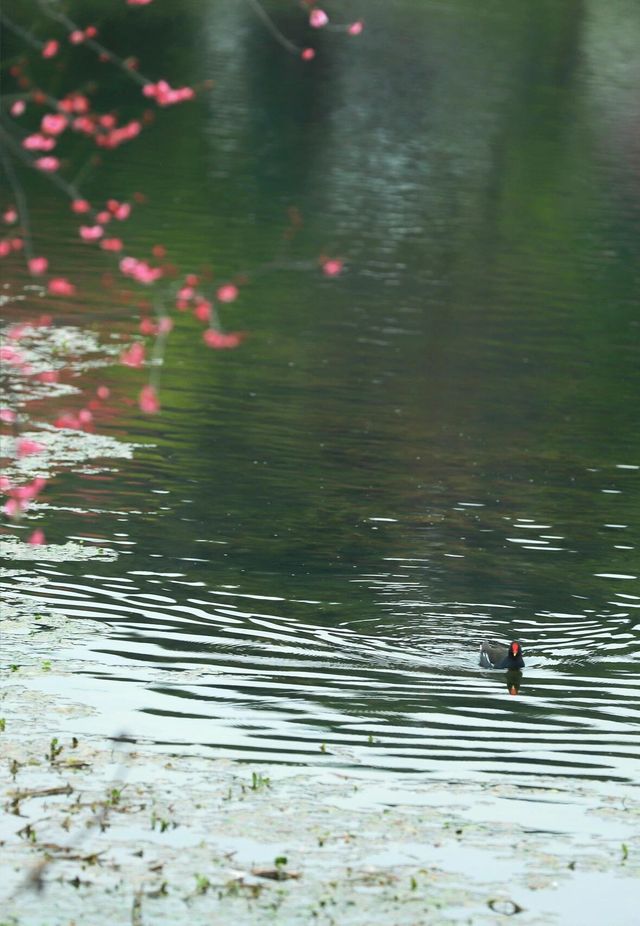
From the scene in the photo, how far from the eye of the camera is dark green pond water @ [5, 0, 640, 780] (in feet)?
58.9

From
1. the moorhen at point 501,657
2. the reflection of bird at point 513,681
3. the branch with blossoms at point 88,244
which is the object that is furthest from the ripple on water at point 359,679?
the branch with blossoms at point 88,244

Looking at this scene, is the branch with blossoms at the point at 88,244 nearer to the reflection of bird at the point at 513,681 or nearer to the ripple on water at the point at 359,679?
the ripple on water at the point at 359,679

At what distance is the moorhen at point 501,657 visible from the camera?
18656mm

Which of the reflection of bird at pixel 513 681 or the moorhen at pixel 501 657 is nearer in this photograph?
the moorhen at pixel 501 657

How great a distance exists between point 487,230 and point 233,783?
130 feet

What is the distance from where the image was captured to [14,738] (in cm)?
1616

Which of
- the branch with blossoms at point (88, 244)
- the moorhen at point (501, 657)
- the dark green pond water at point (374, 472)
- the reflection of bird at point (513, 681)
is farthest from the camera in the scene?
the reflection of bird at point (513, 681)

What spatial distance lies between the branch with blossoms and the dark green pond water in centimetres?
57

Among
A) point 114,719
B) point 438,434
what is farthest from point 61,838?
point 438,434

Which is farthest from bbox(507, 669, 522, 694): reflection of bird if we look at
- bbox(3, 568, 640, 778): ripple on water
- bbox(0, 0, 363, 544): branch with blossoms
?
bbox(0, 0, 363, 544): branch with blossoms

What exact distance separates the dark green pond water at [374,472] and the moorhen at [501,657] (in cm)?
19

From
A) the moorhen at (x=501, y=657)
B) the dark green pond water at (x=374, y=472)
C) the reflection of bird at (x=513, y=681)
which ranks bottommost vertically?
the dark green pond water at (x=374, y=472)

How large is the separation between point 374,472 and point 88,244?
1992 cm

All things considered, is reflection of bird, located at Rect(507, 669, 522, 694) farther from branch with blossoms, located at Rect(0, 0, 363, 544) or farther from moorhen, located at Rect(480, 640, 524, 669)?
branch with blossoms, located at Rect(0, 0, 363, 544)
